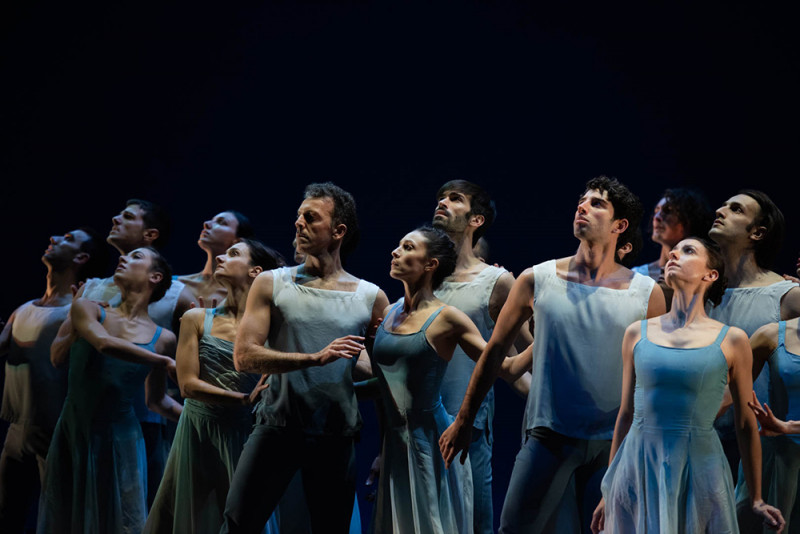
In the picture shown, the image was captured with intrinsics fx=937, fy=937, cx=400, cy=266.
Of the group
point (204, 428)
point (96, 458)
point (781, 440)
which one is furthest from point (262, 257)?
point (781, 440)

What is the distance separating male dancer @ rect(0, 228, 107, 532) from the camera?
18.1 ft

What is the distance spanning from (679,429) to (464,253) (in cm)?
201

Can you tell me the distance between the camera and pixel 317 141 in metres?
Result: 7.01

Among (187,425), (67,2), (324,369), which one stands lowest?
(187,425)

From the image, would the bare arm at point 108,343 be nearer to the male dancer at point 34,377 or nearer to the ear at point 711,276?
the male dancer at point 34,377

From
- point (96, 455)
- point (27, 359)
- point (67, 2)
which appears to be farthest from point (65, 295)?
point (67, 2)

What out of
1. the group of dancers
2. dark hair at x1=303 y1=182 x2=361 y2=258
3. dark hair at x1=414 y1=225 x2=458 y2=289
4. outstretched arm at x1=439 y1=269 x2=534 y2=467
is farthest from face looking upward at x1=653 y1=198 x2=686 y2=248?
dark hair at x1=303 y1=182 x2=361 y2=258

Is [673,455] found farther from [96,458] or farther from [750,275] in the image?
[96,458]

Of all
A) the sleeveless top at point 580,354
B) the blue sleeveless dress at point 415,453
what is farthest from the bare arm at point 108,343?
the sleeveless top at point 580,354

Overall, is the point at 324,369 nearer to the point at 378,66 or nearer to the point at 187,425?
the point at 187,425

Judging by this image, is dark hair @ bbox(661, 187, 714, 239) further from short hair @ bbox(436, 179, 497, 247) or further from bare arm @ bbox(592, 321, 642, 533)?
bare arm @ bbox(592, 321, 642, 533)

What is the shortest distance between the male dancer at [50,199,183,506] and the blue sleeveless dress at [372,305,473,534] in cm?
180

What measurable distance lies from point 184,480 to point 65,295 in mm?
2157

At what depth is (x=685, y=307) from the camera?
3689 millimetres
